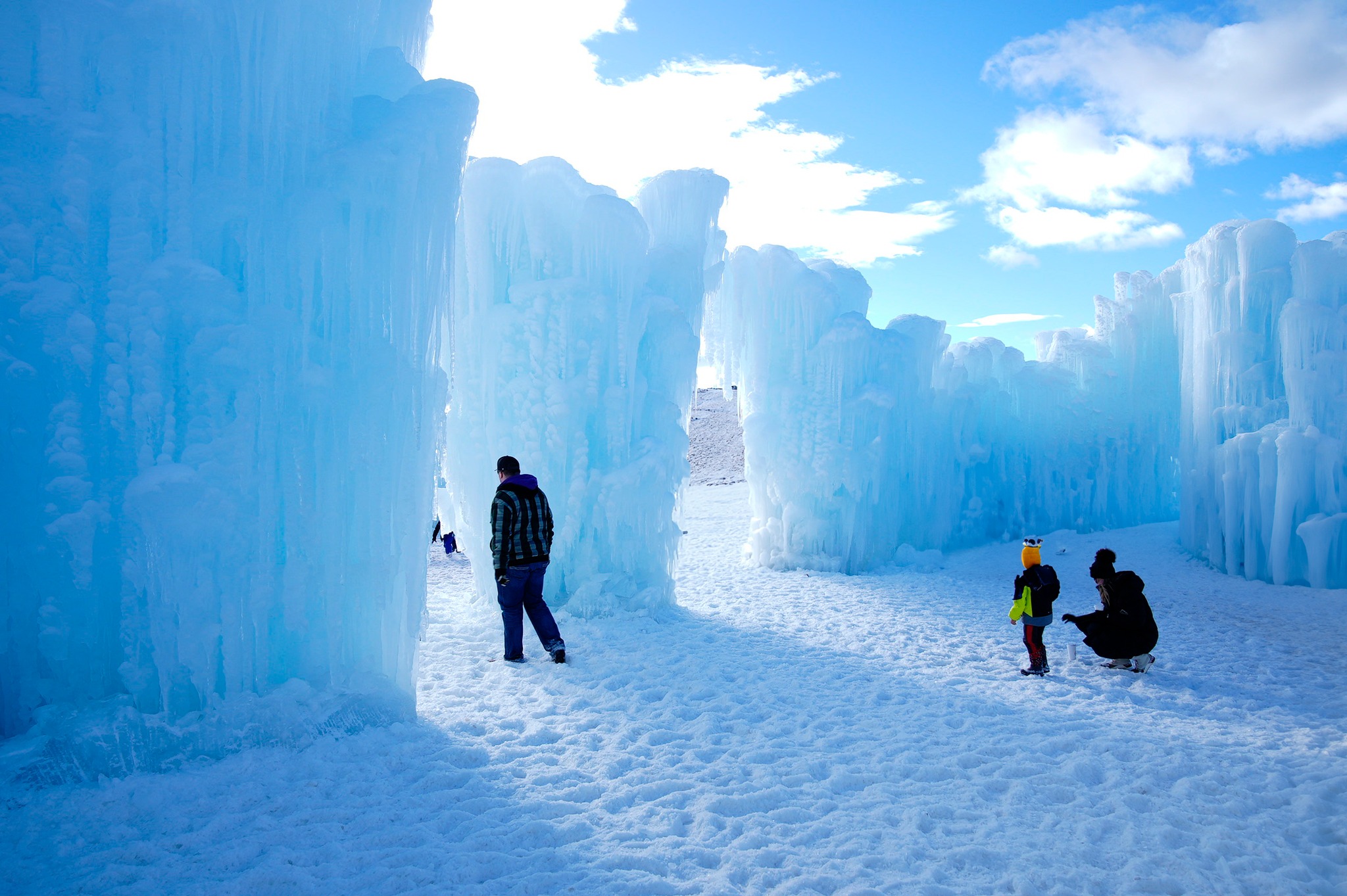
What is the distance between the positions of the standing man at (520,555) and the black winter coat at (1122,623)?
14.4 feet

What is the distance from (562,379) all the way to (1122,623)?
5738 mm

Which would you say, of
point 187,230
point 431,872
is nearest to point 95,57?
point 187,230

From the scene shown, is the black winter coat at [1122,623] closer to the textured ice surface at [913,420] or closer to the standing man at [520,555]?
the standing man at [520,555]

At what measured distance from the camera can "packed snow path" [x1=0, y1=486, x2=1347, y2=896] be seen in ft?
9.40

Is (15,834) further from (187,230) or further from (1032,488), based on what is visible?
(1032,488)

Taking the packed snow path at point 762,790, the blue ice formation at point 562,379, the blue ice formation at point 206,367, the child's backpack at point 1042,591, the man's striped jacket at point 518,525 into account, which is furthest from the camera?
the blue ice formation at point 562,379

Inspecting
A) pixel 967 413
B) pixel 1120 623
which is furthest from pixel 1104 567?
pixel 967 413

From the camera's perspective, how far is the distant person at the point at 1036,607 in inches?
229

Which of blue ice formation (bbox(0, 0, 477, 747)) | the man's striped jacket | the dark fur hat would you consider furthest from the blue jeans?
the dark fur hat

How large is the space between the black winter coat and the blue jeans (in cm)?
432

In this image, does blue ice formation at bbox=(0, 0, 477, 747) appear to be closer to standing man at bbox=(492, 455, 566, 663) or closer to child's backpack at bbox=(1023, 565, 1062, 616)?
standing man at bbox=(492, 455, 566, 663)

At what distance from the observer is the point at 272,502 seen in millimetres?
4031

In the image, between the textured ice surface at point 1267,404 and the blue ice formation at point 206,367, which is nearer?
the blue ice formation at point 206,367

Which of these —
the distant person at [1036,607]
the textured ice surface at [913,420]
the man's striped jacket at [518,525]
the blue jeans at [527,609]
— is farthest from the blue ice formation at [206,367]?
the textured ice surface at [913,420]
